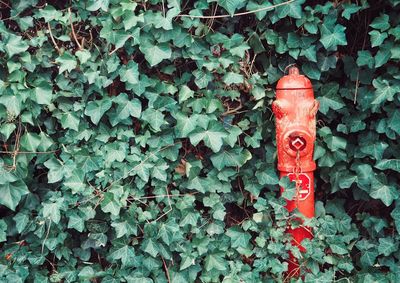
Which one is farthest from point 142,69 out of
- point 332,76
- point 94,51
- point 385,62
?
point 385,62

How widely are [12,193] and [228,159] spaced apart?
3.96 feet

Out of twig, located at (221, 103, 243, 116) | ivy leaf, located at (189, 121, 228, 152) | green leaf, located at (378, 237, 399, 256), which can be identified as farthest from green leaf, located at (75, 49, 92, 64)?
green leaf, located at (378, 237, 399, 256)

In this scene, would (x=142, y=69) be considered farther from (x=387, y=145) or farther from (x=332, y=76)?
(x=387, y=145)

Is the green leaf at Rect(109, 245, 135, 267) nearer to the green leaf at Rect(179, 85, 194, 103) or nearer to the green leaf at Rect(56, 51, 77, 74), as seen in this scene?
the green leaf at Rect(179, 85, 194, 103)

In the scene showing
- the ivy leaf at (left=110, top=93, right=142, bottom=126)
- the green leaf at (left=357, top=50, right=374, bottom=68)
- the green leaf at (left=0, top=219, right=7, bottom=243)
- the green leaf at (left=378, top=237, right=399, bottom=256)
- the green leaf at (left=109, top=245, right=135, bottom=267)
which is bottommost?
the green leaf at (left=378, top=237, right=399, bottom=256)

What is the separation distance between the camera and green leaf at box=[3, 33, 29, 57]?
235cm

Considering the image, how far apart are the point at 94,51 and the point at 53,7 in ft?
1.07

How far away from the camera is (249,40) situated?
2.54 m

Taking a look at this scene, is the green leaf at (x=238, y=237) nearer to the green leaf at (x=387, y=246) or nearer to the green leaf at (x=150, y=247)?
the green leaf at (x=150, y=247)

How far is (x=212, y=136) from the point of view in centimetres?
240

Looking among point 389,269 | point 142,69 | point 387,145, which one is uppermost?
point 142,69

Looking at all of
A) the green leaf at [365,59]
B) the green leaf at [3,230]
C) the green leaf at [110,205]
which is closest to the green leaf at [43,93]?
the green leaf at [110,205]

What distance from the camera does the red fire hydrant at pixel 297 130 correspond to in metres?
2.31

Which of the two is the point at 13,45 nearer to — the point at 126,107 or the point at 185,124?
the point at 126,107
